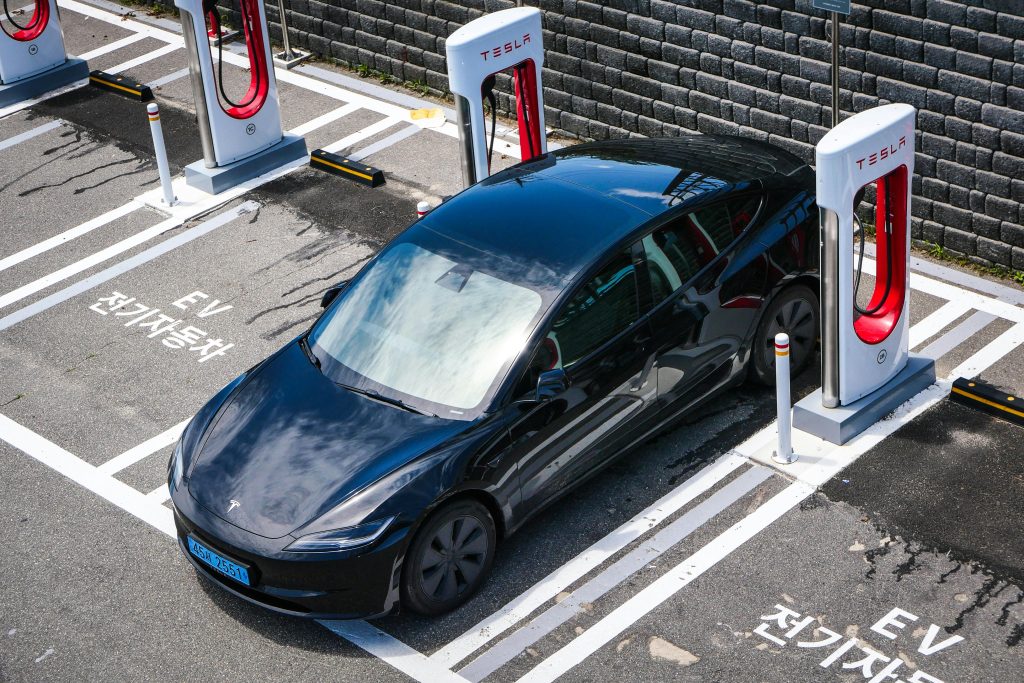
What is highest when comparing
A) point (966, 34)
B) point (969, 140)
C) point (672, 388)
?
point (966, 34)

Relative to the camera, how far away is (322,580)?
6562 mm

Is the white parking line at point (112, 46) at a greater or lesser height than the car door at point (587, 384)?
greater

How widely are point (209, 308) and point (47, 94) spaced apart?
16.7ft

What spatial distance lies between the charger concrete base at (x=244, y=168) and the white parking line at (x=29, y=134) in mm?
1995

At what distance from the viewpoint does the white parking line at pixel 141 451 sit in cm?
834

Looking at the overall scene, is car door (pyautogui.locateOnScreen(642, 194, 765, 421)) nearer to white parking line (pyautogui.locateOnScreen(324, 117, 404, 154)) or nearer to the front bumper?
the front bumper

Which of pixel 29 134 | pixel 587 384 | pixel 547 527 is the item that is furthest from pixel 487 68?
pixel 29 134

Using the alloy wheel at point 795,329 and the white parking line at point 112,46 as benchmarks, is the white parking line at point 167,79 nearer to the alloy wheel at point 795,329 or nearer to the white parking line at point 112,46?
the white parking line at point 112,46

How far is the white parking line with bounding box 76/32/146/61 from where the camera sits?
14562 millimetres

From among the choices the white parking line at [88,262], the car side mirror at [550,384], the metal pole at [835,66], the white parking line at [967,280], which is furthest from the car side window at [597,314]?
the white parking line at [88,262]

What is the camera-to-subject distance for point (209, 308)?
9.87 meters

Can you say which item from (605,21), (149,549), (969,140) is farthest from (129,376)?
(969,140)

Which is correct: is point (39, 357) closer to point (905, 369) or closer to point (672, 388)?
point (672, 388)

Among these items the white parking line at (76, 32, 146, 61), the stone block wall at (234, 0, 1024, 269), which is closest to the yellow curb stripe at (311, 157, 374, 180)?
the stone block wall at (234, 0, 1024, 269)
